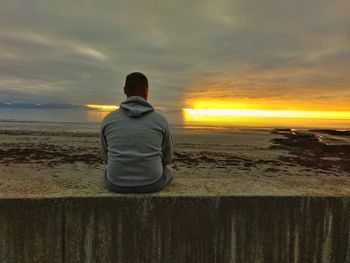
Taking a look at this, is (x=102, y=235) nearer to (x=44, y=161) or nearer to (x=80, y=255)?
(x=80, y=255)

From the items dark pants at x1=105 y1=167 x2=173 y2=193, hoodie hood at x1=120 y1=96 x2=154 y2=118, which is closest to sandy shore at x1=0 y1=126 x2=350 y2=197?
dark pants at x1=105 y1=167 x2=173 y2=193

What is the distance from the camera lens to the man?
138 inches

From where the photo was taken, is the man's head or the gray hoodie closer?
the gray hoodie

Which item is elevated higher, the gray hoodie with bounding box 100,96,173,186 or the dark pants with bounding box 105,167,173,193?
the gray hoodie with bounding box 100,96,173,186

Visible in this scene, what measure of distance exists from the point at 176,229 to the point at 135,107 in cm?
132

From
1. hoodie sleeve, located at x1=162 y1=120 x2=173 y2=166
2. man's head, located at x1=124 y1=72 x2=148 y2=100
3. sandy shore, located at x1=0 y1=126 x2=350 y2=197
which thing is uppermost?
man's head, located at x1=124 y1=72 x2=148 y2=100

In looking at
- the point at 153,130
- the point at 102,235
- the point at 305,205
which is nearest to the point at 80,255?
the point at 102,235

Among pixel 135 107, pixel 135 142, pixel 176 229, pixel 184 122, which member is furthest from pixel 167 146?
pixel 184 122

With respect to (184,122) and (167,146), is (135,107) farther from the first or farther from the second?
(184,122)

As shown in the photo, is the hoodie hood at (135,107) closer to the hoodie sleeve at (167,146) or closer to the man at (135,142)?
the man at (135,142)

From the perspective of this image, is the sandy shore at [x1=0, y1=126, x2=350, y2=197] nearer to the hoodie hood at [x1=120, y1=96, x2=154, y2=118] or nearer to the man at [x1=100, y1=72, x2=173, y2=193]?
the man at [x1=100, y1=72, x2=173, y2=193]

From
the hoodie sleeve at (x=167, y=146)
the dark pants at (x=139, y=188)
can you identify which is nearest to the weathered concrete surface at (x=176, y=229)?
the dark pants at (x=139, y=188)

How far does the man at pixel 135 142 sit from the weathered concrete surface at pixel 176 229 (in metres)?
0.18

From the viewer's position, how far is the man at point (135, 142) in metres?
Answer: 3.52
